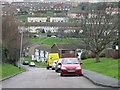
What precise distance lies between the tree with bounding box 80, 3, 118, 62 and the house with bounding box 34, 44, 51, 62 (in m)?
87.4

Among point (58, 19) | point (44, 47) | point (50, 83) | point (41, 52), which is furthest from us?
point (58, 19)

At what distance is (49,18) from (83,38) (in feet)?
407

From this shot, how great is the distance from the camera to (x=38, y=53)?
16288 cm

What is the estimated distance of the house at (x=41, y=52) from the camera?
505 feet

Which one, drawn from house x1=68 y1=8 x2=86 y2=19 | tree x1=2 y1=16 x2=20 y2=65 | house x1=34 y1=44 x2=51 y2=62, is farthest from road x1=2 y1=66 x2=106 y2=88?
house x1=34 y1=44 x2=51 y2=62

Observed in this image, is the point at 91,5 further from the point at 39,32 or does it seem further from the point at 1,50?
the point at 39,32

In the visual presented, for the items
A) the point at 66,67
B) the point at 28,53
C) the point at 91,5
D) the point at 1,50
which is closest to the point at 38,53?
the point at 28,53

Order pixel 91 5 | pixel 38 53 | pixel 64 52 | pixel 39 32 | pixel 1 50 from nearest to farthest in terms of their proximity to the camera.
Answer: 1. pixel 1 50
2. pixel 91 5
3. pixel 64 52
4. pixel 38 53
5. pixel 39 32

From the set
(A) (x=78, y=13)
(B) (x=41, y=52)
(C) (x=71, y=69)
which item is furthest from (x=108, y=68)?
(B) (x=41, y=52)

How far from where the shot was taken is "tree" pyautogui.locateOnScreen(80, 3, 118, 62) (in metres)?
61.5

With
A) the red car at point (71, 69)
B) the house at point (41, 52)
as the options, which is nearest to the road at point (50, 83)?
the red car at point (71, 69)

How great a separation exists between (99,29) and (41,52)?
9816 centimetres

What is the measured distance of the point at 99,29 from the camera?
203 feet

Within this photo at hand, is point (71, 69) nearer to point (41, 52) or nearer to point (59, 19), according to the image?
Answer: point (41, 52)
